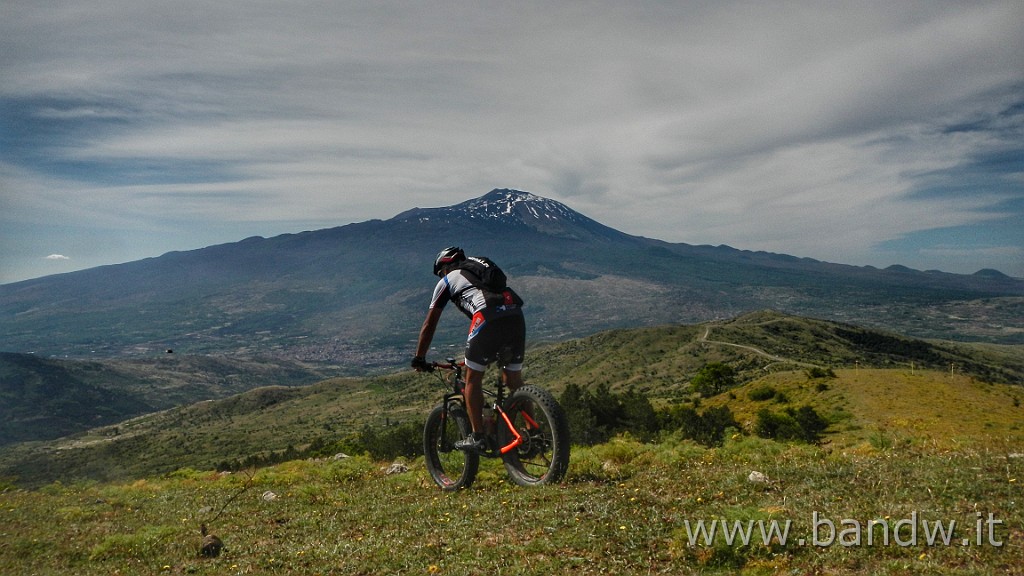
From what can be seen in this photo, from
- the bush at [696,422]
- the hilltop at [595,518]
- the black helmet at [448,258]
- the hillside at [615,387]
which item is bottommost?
the hillside at [615,387]

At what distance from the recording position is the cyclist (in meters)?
8.71

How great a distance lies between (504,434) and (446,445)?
1691mm

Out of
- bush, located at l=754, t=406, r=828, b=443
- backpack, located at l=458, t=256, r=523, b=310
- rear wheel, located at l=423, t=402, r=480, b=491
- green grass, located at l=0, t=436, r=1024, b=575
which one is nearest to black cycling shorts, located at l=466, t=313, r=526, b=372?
backpack, located at l=458, t=256, r=523, b=310

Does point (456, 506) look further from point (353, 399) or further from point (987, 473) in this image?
point (353, 399)

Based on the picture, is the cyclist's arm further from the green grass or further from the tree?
the tree

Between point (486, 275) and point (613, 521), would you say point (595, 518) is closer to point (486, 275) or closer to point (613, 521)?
point (613, 521)

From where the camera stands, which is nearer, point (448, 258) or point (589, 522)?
point (589, 522)

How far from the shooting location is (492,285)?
28.6 ft

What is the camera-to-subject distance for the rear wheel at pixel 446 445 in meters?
9.86

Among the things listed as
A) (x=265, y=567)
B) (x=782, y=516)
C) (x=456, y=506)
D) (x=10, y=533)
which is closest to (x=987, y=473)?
(x=782, y=516)

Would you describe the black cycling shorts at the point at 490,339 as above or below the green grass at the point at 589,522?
above

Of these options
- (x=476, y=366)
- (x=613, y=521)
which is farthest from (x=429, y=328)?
(x=613, y=521)

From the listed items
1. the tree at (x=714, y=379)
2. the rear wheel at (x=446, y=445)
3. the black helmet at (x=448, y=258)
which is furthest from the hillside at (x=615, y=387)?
the black helmet at (x=448, y=258)

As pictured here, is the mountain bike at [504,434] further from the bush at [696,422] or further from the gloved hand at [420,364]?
the bush at [696,422]
